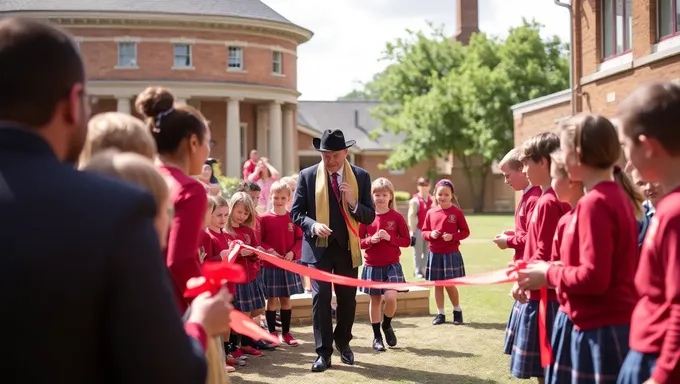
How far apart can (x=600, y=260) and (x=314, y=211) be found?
5.31 metres

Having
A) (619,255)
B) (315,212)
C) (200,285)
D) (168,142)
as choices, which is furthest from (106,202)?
(315,212)

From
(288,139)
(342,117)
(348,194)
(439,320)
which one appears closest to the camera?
(348,194)

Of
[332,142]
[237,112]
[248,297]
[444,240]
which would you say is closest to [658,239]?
[332,142]

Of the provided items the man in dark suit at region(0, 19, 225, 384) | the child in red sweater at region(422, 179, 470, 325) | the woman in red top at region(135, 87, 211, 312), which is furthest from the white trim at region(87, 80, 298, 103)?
the man in dark suit at region(0, 19, 225, 384)

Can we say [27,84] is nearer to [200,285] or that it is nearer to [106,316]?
[106,316]

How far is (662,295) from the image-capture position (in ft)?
11.3

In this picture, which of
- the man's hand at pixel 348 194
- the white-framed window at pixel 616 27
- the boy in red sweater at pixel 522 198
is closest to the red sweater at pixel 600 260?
the boy in red sweater at pixel 522 198

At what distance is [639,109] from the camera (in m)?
3.52

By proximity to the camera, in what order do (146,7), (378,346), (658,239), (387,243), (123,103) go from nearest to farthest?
1. (658,239)
2. (378,346)
3. (387,243)
4. (146,7)
5. (123,103)

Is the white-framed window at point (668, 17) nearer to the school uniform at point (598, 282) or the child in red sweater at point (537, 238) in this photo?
the child in red sweater at point (537, 238)

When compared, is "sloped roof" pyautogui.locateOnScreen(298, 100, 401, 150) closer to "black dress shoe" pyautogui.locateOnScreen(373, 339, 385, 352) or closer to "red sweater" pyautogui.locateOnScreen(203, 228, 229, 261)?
"black dress shoe" pyautogui.locateOnScreen(373, 339, 385, 352)

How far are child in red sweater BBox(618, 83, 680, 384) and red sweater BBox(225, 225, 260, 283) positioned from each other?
253 inches

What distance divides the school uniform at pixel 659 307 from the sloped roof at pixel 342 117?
217 feet

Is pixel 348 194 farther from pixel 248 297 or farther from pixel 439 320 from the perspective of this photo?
pixel 439 320
